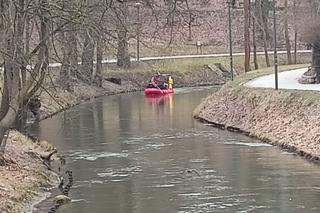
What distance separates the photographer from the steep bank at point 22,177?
19.5 meters

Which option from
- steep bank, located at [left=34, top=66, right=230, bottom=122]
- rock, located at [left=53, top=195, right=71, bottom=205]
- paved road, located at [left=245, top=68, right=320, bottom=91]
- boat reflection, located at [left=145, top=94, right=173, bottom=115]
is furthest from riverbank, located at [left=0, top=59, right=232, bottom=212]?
paved road, located at [left=245, top=68, right=320, bottom=91]

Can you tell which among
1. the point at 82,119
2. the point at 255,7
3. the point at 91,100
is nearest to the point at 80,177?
the point at 82,119

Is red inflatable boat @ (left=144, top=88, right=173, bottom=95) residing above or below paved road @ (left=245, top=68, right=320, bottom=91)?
below

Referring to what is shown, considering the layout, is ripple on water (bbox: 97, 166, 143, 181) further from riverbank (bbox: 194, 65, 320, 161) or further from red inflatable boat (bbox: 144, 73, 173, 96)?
red inflatable boat (bbox: 144, 73, 173, 96)

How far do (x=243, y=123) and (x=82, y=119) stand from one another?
951 cm

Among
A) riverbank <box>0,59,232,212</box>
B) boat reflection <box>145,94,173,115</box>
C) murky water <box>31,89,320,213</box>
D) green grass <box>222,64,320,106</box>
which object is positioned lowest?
boat reflection <box>145,94,173,115</box>

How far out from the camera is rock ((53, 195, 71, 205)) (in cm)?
2053

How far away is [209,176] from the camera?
2458cm

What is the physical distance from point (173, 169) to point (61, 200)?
244 inches

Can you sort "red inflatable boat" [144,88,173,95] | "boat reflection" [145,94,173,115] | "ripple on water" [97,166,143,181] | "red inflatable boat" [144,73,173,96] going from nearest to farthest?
"ripple on water" [97,166,143,181], "boat reflection" [145,94,173,115], "red inflatable boat" [144,88,173,95], "red inflatable boat" [144,73,173,96]

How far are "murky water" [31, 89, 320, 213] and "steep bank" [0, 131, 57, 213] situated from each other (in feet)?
2.27

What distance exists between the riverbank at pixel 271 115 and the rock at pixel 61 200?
31.7 feet

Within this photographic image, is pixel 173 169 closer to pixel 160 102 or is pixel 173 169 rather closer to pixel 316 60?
pixel 316 60

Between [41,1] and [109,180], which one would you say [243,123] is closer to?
[109,180]
